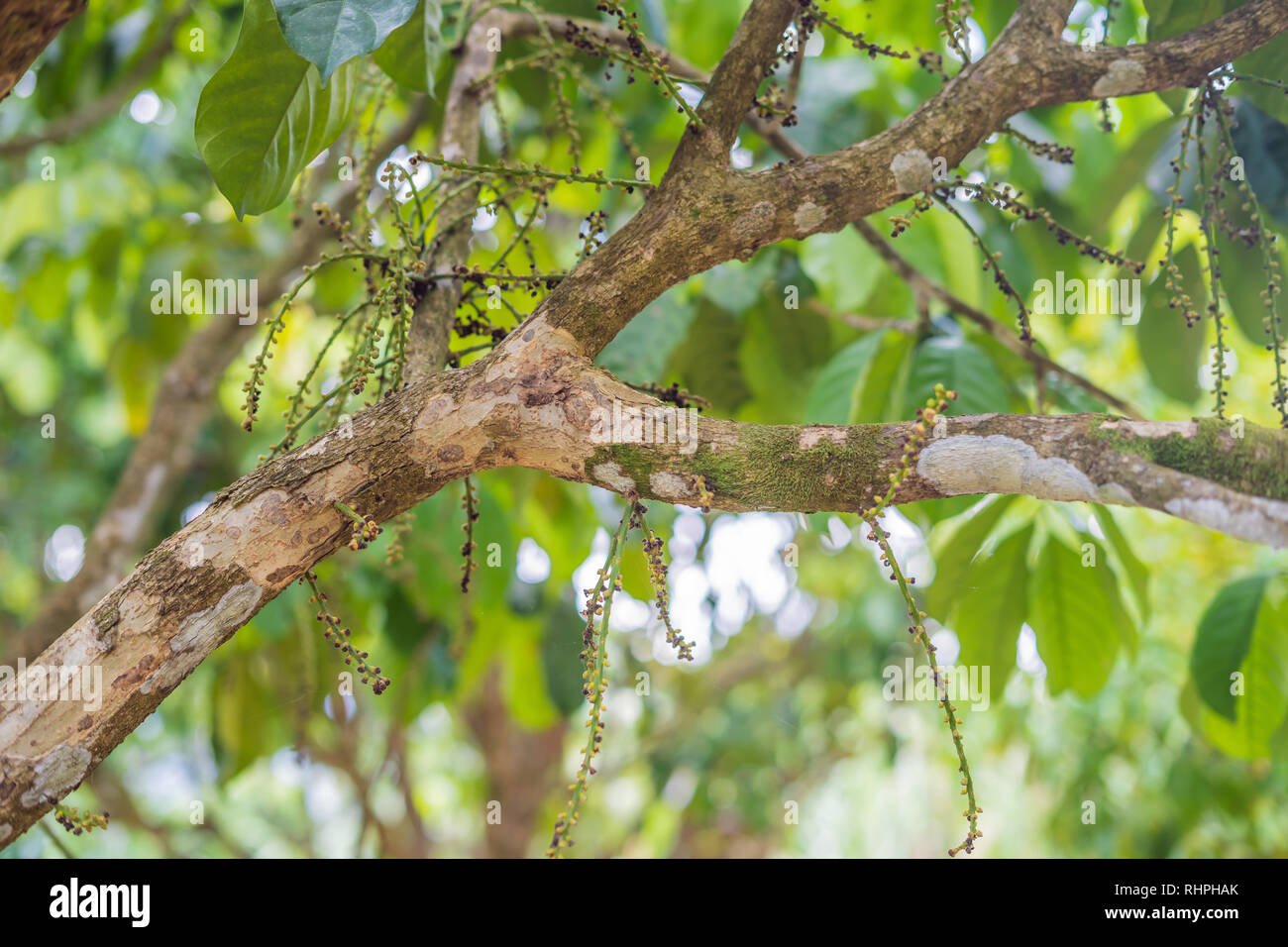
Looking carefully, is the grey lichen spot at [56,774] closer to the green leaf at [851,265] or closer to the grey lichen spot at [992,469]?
the grey lichen spot at [992,469]

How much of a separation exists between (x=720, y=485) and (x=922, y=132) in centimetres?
36

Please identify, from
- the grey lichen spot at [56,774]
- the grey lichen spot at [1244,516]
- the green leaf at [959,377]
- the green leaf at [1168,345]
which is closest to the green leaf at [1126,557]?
the green leaf at [959,377]

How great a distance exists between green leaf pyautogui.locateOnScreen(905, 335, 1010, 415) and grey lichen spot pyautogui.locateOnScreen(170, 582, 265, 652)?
0.75 meters

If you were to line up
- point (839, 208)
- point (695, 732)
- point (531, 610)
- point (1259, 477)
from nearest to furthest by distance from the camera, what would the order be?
point (1259, 477) < point (839, 208) < point (531, 610) < point (695, 732)

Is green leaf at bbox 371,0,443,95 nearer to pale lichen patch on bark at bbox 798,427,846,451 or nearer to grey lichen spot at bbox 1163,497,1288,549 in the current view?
pale lichen patch on bark at bbox 798,427,846,451

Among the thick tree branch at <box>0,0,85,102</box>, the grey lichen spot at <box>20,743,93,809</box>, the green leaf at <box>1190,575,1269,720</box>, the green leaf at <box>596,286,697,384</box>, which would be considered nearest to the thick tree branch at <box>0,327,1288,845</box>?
the grey lichen spot at <box>20,743,93,809</box>

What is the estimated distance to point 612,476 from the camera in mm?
648

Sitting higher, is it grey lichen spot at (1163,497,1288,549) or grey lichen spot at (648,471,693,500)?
grey lichen spot at (648,471,693,500)

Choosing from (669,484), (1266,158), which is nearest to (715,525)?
Answer: (1266,158)

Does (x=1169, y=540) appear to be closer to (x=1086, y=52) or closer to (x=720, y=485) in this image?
(x=1086, y=52)

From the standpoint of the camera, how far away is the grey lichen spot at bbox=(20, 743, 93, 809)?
587 mm
